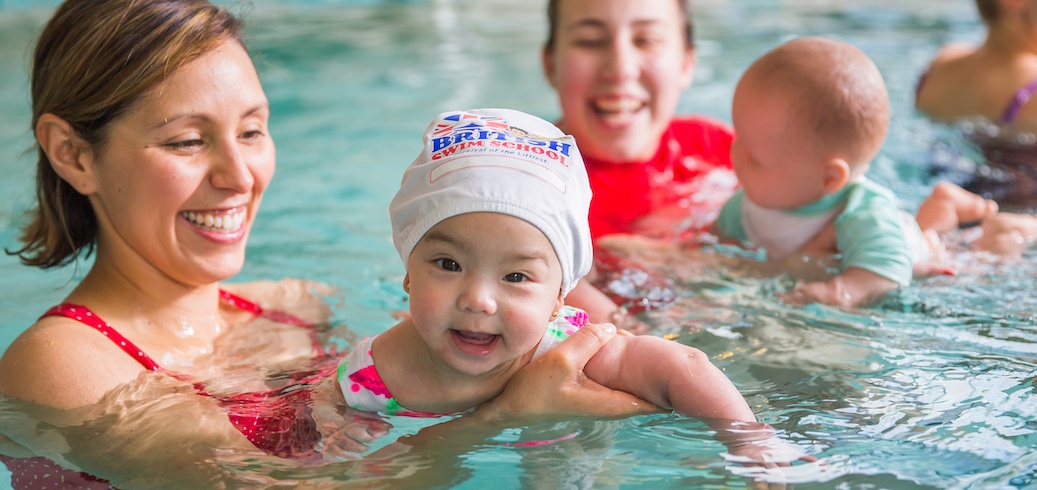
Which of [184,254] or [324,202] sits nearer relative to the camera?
[184,254]

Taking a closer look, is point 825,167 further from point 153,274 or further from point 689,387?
point 153,274

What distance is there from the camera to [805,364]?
10.6ft

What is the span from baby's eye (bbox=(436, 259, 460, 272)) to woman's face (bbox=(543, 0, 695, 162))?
7.21 feet

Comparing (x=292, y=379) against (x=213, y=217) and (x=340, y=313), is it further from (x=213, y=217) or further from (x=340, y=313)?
(x=340, y=313)

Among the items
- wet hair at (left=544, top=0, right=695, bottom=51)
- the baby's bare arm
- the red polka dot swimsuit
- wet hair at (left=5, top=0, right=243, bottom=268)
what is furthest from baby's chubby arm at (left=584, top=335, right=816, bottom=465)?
wet hair at (left=544, top=0, right=695, bottom=51)

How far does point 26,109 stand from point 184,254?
563 centimetres

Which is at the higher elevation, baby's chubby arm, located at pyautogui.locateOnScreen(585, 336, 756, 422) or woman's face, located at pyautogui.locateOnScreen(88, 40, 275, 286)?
woman's face, located at pyautogui.locateOnScreen(88, 40, 275, 286)

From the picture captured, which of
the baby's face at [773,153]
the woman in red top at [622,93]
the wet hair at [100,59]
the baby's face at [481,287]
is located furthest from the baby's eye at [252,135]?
the baby's face at [773,153]

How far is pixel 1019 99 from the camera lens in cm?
579

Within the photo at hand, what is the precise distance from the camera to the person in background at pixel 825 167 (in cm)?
372

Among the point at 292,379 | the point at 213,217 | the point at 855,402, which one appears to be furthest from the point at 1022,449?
the point at 213,217

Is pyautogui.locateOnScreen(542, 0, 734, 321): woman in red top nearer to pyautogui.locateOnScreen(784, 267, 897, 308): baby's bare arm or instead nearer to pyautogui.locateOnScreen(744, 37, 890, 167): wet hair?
pyautogui.locateOnScreen(744, 37, 890, 167): wet hair

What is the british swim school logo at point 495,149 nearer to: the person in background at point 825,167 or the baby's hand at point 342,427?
the baby's hand at point 342,427

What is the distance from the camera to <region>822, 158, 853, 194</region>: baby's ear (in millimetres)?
3781
